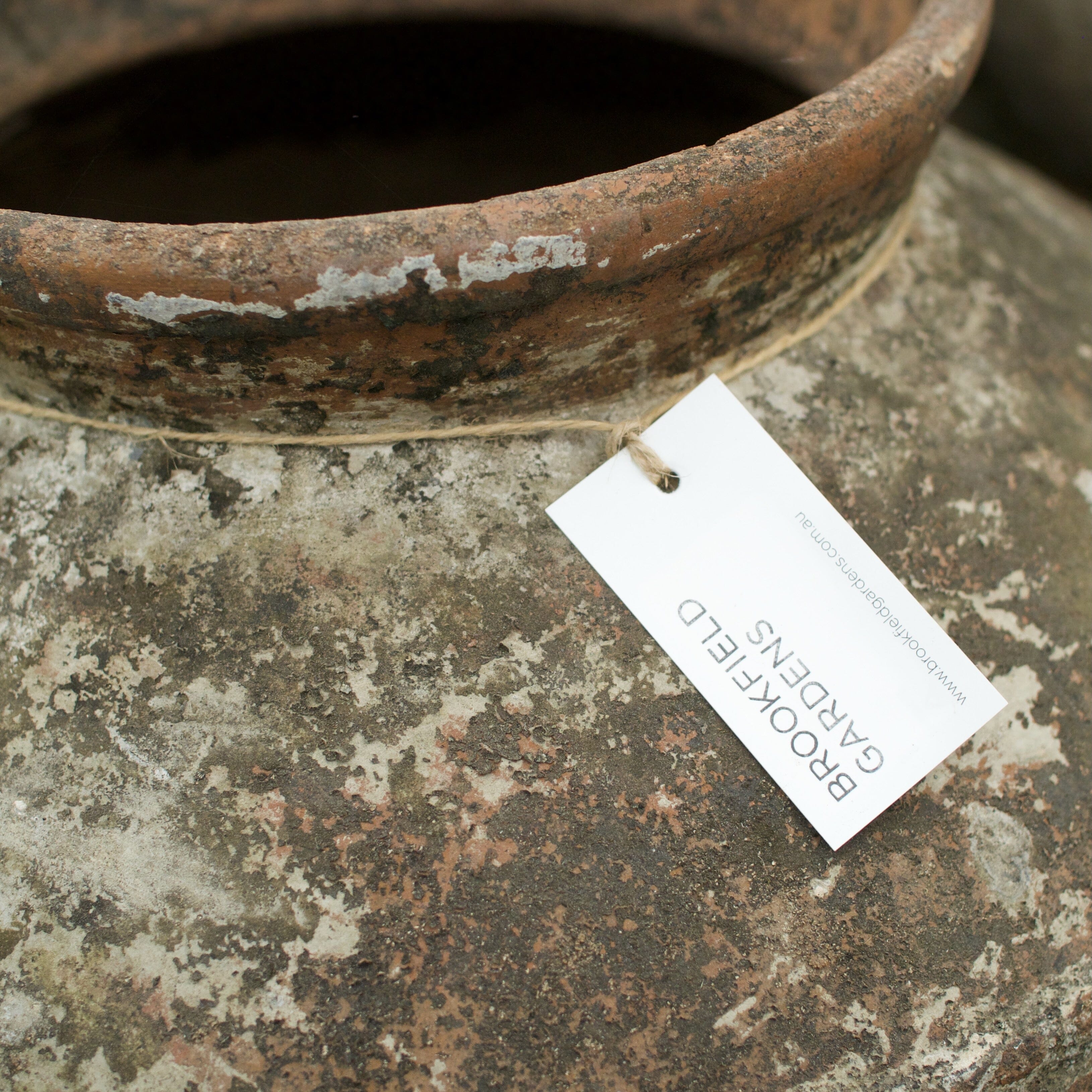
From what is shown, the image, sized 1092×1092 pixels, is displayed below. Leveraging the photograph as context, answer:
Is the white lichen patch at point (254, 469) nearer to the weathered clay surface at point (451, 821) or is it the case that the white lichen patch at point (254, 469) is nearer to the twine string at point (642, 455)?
the weathered clay surface at point (451, 821)

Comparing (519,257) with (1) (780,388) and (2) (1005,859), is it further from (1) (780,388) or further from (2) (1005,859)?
(2) (1005,859)

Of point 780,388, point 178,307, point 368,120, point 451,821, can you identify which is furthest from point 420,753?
point 368,120

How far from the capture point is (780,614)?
730mm

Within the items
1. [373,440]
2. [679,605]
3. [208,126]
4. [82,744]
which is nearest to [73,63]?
[208,126]

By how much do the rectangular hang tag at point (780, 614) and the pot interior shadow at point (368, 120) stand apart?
39 cm

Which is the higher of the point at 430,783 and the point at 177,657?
the point at 177,657

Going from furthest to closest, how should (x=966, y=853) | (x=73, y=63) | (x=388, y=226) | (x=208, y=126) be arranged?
(x=73, y=63), (x=208, y=126), (x=966, y=853), (x=388, y=226)

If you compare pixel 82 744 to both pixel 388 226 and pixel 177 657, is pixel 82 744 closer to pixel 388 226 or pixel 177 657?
pixel 177 657

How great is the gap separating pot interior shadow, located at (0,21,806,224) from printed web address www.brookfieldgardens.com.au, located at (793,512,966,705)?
46cm

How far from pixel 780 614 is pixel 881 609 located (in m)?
0.09

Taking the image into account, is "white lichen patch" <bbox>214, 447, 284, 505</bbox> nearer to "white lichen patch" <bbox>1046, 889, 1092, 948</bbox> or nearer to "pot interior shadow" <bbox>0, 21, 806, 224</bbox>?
"pot interior shadow" <bbox>0, 21, 806, 224</bbox>

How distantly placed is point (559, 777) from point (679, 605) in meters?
0.17

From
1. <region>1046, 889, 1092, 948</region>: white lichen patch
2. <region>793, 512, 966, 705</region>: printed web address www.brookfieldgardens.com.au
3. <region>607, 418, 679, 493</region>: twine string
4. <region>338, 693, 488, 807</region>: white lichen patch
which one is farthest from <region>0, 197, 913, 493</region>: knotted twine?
<region>1046, 889, 1092, 948</region>: white lichen patch

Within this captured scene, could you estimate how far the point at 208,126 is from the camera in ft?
3.78
